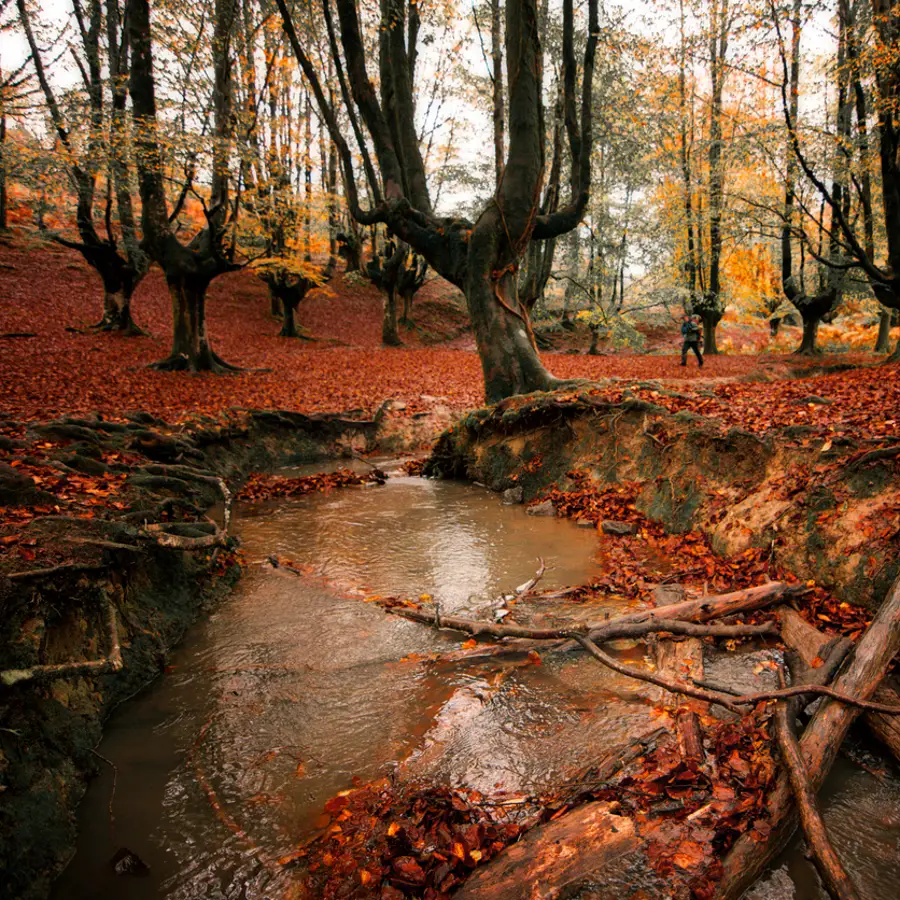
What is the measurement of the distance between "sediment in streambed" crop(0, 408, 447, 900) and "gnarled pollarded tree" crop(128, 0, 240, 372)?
6.42 meters

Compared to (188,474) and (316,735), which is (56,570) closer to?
(316,735)

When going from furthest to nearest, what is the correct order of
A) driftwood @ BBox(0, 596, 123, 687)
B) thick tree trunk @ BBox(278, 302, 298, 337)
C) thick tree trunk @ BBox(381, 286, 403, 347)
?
thick tree trunk @ BBox(278, 302, 298, 337) < thick tree trunk @ BBox(381, 286, 403, 347) < driftwood @ BBox(0, 596, 123, 687)

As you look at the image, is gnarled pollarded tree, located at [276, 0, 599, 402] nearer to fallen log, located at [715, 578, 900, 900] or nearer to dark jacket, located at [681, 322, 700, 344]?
fallen log, located at [715, 578, 900, 900]

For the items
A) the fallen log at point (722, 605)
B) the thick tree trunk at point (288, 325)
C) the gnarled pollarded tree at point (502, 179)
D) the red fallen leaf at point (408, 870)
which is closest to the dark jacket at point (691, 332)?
the gnarled pollarded tree at point (502, 179)

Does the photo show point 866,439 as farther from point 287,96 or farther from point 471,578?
point 287,96

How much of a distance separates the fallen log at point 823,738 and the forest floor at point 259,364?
3991 mm

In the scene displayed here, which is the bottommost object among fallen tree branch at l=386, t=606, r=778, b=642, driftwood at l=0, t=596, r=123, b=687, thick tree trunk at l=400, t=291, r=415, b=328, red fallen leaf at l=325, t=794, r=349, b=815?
red fallen leaf at l=325, t=794, r=349, b=815

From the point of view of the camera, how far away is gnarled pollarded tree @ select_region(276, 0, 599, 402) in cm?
823

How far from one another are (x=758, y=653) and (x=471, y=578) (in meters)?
2.54

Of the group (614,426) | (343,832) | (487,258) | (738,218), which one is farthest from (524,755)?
(738,218)

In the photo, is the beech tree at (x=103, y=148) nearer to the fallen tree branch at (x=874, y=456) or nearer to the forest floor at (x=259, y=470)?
the forest floor at (x=259, y=470)

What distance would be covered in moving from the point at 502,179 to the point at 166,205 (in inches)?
335

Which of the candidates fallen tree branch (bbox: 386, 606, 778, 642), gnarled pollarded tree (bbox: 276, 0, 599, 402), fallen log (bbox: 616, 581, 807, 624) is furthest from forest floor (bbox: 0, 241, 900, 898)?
gnarled pollarded tree (bbox: 276, 0, 599, 402)

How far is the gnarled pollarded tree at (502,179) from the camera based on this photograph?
823 cm
